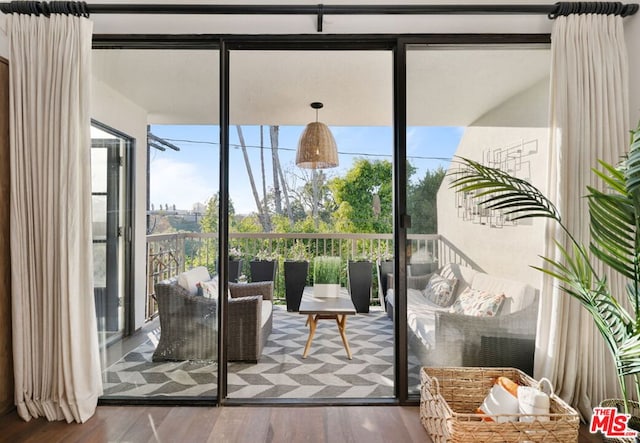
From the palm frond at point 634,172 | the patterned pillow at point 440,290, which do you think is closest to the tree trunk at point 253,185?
the patterned pillow at point 440,290

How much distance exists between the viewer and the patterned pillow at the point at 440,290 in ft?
7.79

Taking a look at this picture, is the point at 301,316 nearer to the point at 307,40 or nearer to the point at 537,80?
the point at 307,40

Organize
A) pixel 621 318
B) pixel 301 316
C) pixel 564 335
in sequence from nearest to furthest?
pixel 621 318, pixel 564 335, pixel 301 316

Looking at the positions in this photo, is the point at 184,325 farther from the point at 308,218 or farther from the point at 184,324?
the point at 308,218

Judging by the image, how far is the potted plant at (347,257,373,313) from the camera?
9.43 feet

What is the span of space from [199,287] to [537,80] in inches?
98.8

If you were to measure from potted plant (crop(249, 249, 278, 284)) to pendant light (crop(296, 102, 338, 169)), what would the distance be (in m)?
0.66

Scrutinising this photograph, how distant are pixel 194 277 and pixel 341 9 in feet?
6.15

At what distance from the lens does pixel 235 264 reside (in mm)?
2521

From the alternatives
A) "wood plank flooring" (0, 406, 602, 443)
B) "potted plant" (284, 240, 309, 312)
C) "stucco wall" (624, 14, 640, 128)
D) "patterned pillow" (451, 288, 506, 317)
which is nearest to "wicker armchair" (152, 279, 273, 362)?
"wood plank flooring" (0, 406, 602, 443)

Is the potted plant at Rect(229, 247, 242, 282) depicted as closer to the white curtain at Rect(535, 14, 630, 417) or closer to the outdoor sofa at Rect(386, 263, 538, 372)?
the outdoor sofa at Rect(386, 263, 538, 372)

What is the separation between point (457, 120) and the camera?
237 cm

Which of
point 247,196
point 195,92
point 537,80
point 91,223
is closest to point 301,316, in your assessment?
point 247,196

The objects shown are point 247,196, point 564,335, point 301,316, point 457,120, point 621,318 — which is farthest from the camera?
point 301,316
